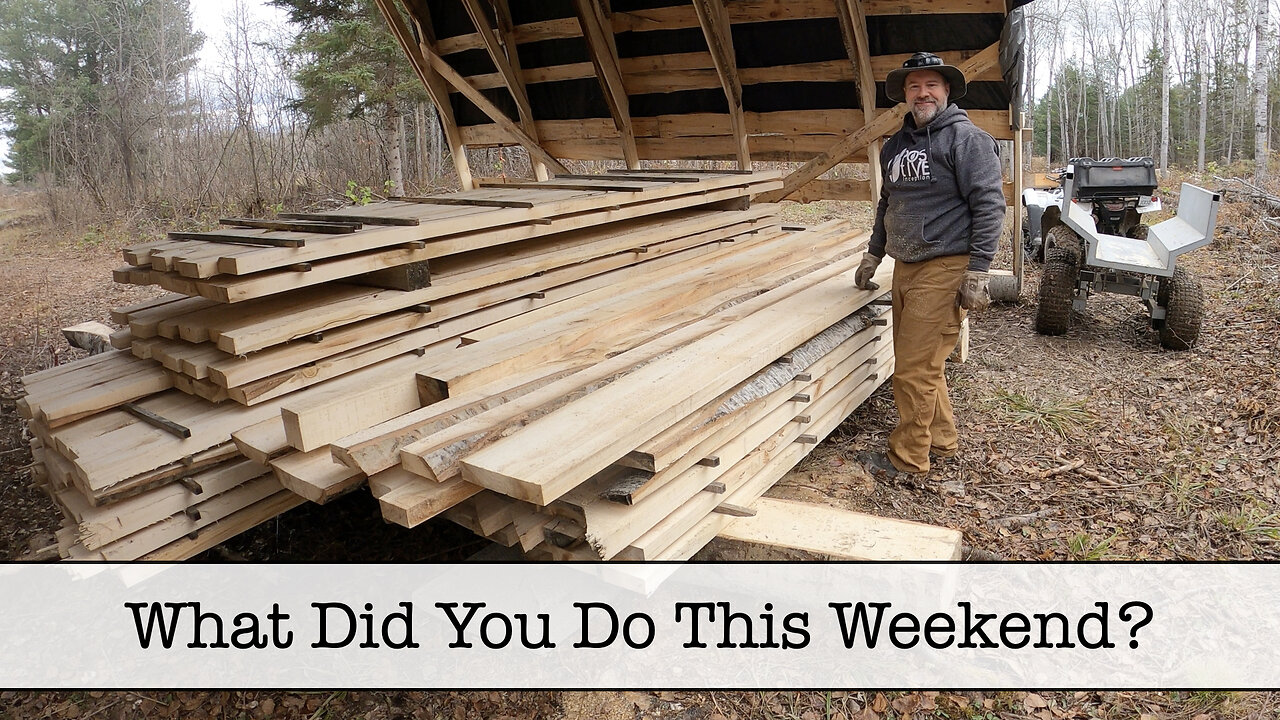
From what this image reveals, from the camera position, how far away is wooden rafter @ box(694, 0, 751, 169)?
7.04m

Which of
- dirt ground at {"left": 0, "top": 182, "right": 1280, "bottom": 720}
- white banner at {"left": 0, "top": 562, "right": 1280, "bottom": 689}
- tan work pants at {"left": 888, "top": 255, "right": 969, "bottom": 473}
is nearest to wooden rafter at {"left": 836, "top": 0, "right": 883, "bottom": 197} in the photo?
dirt ground at {"left": 0, "top": 182, "right": 1280, "bottom": 720}

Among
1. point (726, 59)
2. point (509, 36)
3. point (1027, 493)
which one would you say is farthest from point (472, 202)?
point (509, 36)

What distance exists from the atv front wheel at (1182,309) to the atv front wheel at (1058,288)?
68 centimetres

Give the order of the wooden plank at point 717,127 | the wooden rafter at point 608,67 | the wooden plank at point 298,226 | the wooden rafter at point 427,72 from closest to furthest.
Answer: the wooden plank at point 298,226 → the wooden plank at point 717,127 → the wooden rafter at point 608,67 → the wooden rafter at point 427,72

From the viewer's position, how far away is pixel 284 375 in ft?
10.7

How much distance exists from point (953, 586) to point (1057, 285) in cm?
436

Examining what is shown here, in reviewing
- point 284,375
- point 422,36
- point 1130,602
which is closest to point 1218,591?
point 1130,602

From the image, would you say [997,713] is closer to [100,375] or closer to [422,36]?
[100,375]

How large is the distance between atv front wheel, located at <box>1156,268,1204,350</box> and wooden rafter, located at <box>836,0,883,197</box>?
2516 mm

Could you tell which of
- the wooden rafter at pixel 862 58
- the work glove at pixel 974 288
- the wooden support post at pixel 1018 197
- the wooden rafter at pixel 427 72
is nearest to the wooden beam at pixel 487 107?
the wooden rafter at pixel 427 72

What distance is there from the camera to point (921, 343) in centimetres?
432

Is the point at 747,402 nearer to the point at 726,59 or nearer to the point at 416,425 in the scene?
the point at 416,425

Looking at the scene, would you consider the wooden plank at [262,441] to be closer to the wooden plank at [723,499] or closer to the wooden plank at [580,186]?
the wooden plank at [723,499]

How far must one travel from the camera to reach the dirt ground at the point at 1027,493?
116 inches
